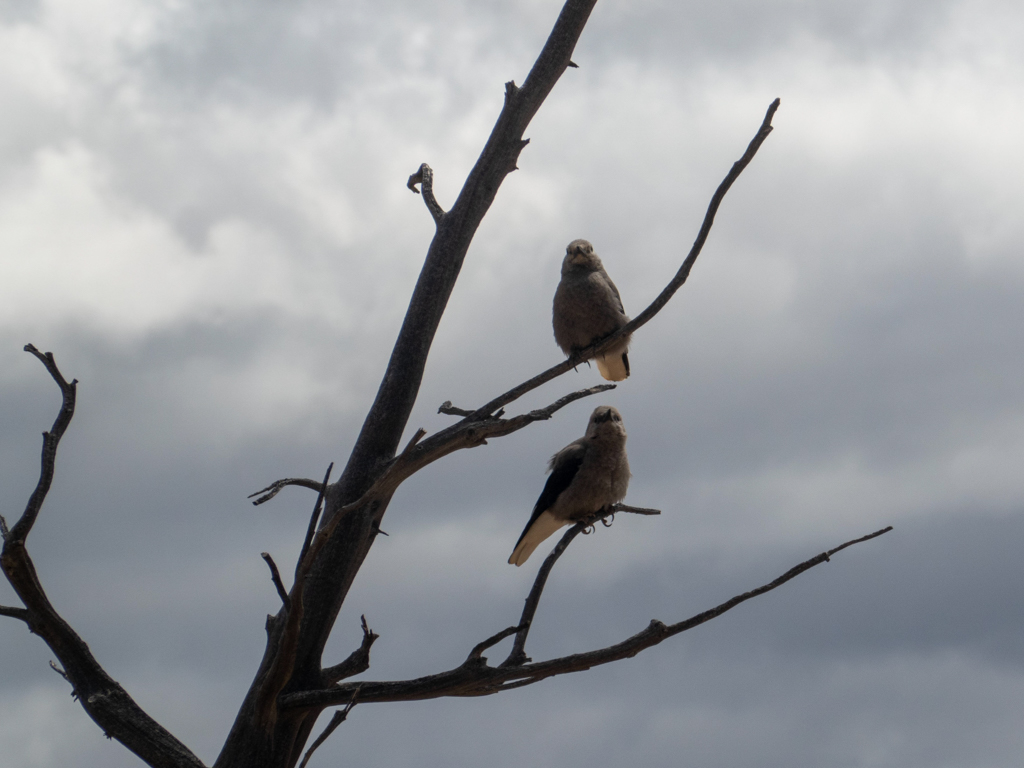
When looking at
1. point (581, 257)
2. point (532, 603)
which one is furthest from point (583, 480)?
point (532, 603)

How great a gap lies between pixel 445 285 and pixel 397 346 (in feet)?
1.49

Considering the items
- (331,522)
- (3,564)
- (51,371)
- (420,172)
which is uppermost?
(420,172)

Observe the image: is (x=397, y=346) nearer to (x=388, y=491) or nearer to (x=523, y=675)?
(x=388, y=491)

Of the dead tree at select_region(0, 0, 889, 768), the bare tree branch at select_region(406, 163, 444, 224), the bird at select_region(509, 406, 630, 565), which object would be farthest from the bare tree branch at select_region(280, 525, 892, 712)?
the bird at select_region(509, 406, 630, 565)

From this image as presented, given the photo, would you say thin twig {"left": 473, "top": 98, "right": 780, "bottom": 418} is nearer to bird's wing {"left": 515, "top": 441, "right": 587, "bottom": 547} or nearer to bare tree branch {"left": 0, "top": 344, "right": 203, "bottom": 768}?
bare tree branch {"left": 0, "top": 344, "right": 203, "bottom": 768}

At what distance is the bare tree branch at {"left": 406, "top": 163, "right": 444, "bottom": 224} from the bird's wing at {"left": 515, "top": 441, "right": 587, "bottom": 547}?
10.4ft

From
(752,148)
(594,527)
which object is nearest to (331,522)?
(752,148)

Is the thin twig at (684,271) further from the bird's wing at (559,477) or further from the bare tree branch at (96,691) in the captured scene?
the bird's wing at (559,477)

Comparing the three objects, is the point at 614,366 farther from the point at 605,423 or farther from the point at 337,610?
the point at 337,610

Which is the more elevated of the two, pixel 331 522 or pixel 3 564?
pixel 3 564

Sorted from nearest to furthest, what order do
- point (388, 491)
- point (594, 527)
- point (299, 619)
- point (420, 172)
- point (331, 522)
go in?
1. point (331, 522)
2. point (299, 619)
3. point (388, 491)
4. point (420, 172)
5. point (594, 527)

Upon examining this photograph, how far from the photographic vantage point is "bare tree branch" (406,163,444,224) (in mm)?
5695

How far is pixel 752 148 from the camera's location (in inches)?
176

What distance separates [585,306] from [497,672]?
3.99m
